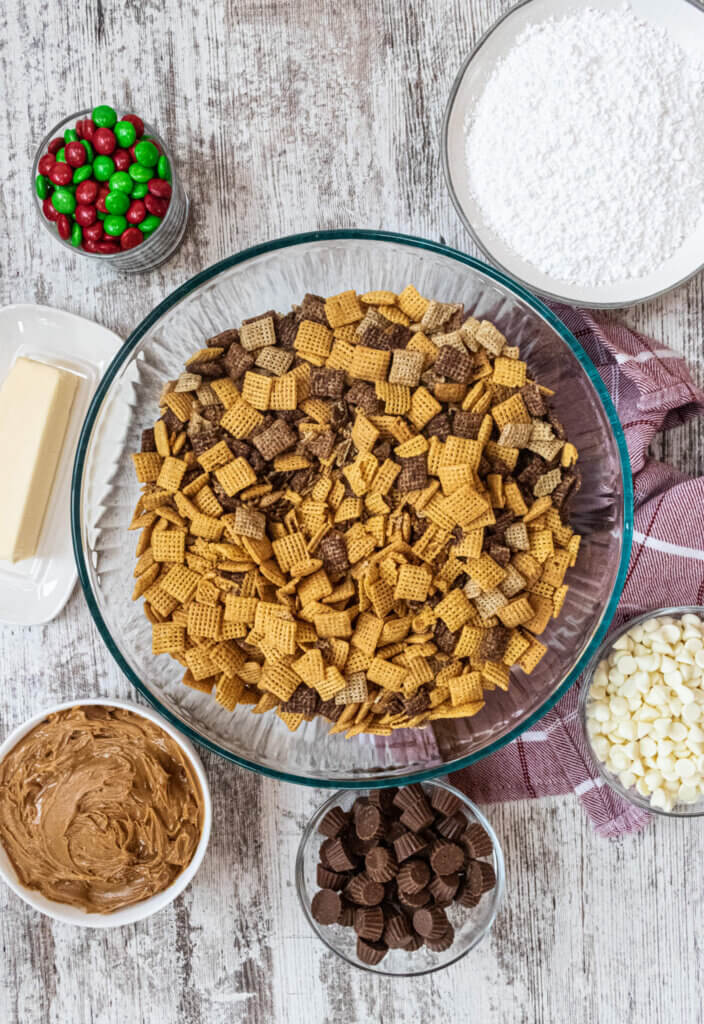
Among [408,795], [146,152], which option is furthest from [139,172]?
[408,795]

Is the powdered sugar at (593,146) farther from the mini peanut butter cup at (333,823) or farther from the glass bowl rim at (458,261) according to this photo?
the mini peanut butter cup at (333,823)

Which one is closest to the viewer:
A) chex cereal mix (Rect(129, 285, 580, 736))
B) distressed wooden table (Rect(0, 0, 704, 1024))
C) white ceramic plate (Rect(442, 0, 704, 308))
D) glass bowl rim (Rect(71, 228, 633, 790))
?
chex cereal mix (Rect(129, 285, 580, 736))

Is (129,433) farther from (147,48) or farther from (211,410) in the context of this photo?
(147,48)

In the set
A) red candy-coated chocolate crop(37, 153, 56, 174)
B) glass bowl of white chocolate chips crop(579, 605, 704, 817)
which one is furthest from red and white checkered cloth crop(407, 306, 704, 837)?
red candy-coated chocolate crop(37, 153, 56, 174)

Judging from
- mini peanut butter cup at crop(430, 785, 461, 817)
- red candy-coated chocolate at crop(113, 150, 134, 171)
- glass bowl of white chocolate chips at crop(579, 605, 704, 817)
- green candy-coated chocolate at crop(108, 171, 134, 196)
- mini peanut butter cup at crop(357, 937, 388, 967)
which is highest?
red candy-coated chocolate at crop(113, 150, 134, 171)

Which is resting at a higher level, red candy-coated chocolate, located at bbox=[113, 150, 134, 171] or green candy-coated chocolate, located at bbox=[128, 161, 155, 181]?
red candy-coated chocolate, located at bbox=[113, 150, 134, 171]

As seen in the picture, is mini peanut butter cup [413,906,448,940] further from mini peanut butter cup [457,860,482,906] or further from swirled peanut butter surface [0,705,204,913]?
swirled peanut butter surface [0,705,204,913]

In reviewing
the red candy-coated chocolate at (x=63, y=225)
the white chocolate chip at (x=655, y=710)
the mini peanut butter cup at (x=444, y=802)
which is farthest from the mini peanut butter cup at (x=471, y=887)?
the red candy-coated chocolate at (x=63, y=225)

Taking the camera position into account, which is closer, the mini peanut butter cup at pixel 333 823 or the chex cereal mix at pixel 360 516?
the chex cereal mix at pixel 360 516

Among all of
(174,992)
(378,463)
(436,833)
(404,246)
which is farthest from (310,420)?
(174,992)
